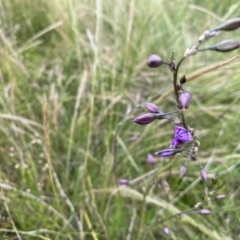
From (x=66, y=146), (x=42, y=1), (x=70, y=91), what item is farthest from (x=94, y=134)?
(x=42, y=1)

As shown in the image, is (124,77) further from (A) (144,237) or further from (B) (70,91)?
(A) (144,237)

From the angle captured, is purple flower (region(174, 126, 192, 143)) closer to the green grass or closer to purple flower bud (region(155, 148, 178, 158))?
purple flower bud (region(155, 148, 178, 158))

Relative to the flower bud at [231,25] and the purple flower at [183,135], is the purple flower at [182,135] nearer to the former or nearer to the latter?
the purple flower at [183,135]

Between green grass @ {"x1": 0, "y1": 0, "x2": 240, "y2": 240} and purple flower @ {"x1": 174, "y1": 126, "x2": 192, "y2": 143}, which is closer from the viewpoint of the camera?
purple flower @ {"x1": 174, "y1": 126, "x2": 192, "y2": 143}

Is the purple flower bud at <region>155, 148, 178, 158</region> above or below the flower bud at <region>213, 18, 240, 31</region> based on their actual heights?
below

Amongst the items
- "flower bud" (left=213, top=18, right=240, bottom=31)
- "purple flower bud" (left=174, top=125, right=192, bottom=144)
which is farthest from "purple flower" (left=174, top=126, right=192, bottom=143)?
"flower bud" (left=213, top=18, right=240, bottom=31)

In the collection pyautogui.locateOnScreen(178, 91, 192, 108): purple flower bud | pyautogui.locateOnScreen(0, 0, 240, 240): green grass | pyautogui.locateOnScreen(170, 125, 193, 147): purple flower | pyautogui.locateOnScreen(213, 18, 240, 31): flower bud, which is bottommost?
pyautogui.locateOnScreen(0, 0, 240, 240): green grass

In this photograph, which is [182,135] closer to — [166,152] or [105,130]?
[166,152]

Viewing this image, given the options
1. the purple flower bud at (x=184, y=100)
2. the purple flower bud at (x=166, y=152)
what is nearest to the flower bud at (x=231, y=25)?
the purple flower bud at (x=184, y=100)

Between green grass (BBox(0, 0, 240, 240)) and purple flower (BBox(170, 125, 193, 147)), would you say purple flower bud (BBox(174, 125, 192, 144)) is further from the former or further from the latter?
green grass (BBox(0, 0, 240, 240))
